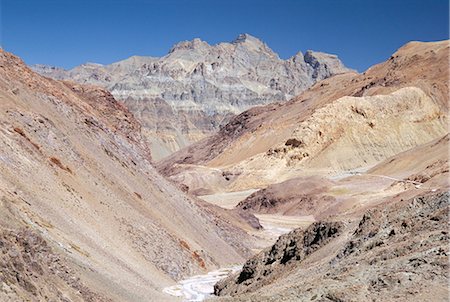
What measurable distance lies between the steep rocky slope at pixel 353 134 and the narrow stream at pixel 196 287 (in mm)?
64620

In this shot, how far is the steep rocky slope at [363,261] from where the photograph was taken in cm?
1520

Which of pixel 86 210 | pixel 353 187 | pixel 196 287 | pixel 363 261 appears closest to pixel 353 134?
pixel 353 187

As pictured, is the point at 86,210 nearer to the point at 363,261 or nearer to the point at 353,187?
the point at 363,261

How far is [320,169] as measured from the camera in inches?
3856

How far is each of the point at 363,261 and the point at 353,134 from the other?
86443 millimetres

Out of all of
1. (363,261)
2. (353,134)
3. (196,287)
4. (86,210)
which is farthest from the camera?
(353,134)

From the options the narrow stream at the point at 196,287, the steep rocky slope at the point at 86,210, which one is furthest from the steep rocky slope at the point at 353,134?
the narrow stream at the point at 196,287

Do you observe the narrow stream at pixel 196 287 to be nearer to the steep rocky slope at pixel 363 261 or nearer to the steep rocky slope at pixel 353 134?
the steep rocky slope at pixel 363 261

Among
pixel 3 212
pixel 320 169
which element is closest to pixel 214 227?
pixel 3 212

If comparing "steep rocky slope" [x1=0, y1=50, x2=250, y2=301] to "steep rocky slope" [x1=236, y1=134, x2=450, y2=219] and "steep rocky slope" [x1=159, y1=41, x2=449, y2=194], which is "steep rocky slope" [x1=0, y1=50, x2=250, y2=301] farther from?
"steep rocky slope" [x1=159, y1=41, x2=449, y2=194]

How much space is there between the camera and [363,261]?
1903 centimetres

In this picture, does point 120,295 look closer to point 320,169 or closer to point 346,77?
point 320,169

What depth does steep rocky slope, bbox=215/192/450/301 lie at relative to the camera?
15203 mm

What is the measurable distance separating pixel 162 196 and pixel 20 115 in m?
11.1
